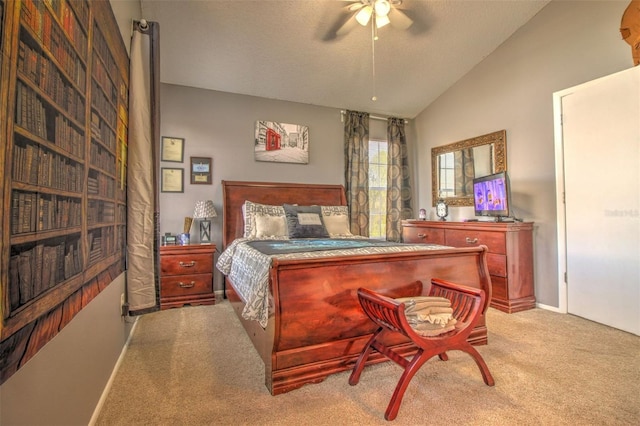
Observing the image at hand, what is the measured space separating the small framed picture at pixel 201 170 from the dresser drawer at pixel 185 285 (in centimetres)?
117

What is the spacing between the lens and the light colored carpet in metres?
1.47

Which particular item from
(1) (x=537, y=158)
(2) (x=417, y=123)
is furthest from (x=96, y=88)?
(2) (x=417, y=123)

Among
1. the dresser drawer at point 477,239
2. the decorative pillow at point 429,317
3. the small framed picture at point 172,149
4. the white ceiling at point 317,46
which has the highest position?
the white ceiling at point 317,46

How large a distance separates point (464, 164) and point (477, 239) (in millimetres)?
1225

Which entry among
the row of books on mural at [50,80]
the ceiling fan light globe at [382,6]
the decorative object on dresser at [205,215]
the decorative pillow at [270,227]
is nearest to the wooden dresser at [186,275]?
the decorative object on dresser at [205,215]

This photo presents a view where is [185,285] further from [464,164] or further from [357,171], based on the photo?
[464,164]

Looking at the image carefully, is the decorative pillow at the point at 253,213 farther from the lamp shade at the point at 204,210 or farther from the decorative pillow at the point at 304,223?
the lamp shade at the point at 204,210

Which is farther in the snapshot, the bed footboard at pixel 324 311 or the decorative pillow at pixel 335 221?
the decorative pillow at pixel 335 221

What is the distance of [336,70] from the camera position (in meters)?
3.70

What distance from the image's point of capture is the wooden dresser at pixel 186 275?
3193 mm

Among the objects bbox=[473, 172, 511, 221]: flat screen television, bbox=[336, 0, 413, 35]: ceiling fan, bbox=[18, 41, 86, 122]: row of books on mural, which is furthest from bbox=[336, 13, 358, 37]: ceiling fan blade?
bbox=[18, 41, 86, 122]: row of books on mural

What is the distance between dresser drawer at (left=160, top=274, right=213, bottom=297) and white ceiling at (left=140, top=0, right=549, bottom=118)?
2.30 metres

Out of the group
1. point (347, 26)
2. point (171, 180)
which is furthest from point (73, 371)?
point (347, 26)

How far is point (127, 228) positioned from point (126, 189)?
0.27 m
